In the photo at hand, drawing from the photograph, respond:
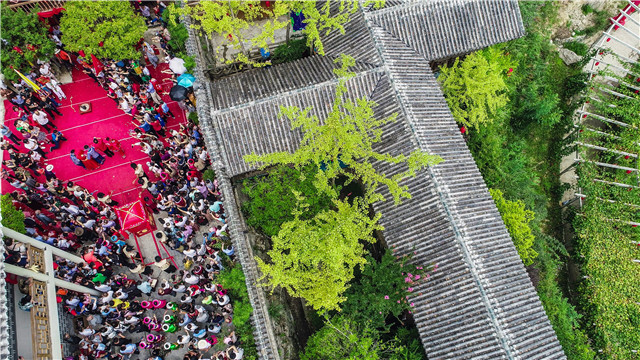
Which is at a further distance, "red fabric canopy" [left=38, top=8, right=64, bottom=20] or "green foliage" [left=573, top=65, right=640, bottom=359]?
"red fabric canopy" [left=38, top=8, right=64, bottom=20]

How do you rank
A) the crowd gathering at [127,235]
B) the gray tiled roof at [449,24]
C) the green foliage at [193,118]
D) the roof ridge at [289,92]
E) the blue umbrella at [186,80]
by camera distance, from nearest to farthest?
the crowd gathering at [127,235] → the roof ridge at [289,92] → the gray tiled roof at [449,24] → the blue umbrella at [186,80] → the green foliage at [193,118]

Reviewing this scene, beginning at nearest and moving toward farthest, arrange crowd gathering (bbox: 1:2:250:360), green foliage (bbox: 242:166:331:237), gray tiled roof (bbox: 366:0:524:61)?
crowd gathering (bbox: 1:2:250:360) → green foliage (bbox: 242:166:331:237) → gray tiled roof (bbox: 366:0:524:61)

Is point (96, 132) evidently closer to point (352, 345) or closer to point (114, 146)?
point (114, 146)

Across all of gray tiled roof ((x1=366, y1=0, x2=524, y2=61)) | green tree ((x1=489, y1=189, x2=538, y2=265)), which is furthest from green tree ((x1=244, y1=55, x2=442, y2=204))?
Answer: gray tiled roof ((x1=366, y1=0, x2=524, y2=61))

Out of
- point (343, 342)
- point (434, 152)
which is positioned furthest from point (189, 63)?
point (343, 342)

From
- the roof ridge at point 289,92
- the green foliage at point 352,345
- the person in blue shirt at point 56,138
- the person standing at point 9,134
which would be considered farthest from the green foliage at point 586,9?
the person standing at point 9,134

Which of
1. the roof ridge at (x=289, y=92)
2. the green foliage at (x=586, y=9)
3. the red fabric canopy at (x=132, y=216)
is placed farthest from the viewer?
the green foliage at (x=586, y=9)

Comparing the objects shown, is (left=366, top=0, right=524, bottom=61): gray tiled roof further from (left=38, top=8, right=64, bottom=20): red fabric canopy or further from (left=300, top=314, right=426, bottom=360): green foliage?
(left=38, top=8, right=64, bottom=20): red fabric canopy

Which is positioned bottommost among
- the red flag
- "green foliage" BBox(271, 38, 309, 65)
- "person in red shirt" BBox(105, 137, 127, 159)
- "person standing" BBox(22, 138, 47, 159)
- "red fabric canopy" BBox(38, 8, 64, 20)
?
"person in red shirt" BBox(105, 137, 127, 159)

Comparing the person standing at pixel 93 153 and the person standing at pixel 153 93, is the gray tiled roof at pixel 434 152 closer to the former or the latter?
the person standing at pixel 153 93
